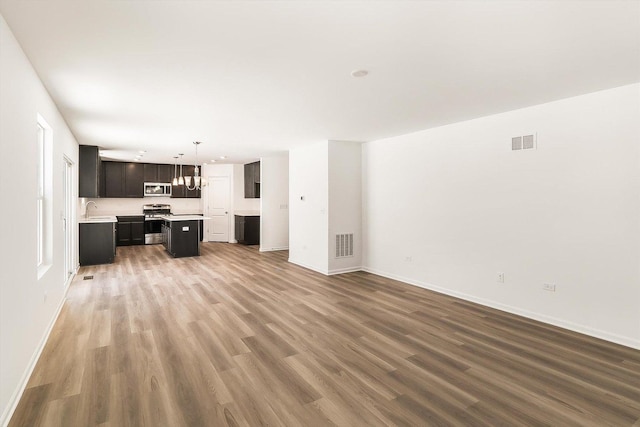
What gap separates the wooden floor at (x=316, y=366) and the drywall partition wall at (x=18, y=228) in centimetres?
24

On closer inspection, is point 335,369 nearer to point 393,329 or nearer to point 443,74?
point 393,329

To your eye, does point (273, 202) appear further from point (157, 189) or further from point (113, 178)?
point (113, 178)

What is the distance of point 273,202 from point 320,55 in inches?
261

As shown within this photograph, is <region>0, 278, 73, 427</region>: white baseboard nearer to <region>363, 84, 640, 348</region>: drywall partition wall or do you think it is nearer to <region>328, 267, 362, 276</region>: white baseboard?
<region>328, 267, 362, 276</region>: white baseboard

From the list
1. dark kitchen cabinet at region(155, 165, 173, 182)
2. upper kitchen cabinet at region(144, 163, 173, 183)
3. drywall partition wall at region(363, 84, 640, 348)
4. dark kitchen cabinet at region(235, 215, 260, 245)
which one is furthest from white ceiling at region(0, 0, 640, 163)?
dark kitchen cabinet at region(155, 165, 173, 182)

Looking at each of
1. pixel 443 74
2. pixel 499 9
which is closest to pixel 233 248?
pixel 443 74

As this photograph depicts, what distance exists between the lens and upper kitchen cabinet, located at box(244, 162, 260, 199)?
32.6 ft

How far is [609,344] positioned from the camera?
3.21 meters

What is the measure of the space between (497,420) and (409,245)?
3.56 m

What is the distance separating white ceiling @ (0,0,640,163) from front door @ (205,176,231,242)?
638 centimetres

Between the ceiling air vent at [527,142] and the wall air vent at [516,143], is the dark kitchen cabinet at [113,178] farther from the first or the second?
the ceiling air vent at [527,142]

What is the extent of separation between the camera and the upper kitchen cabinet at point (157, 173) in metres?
10.1

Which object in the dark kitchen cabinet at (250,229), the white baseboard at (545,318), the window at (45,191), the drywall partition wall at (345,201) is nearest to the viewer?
the white baseboard at (545,318)

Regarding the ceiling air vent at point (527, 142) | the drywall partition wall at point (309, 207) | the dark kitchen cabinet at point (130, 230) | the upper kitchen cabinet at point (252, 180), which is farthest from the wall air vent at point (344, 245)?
the dark kitchen cabinet at point (130, 230)
